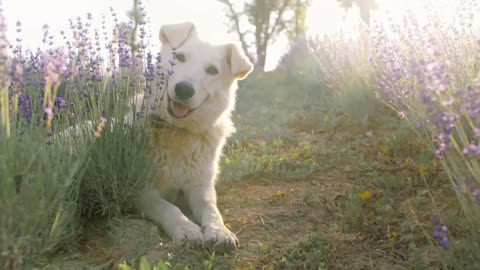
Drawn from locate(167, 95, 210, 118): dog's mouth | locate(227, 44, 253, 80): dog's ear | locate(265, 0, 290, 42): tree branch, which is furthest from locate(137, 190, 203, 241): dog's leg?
locate(265, 0, 290, 42): tree branch

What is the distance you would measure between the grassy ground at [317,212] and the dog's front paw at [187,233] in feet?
0.23

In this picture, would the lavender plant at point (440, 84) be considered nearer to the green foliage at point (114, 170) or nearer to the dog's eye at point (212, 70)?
the dog's eye at point (212, 70)

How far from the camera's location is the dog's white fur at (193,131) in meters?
3.17

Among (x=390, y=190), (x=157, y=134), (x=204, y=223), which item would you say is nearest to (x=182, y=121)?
(x=157, y=134)

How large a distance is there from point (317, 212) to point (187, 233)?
1.15 metres

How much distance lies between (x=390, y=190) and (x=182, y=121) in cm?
171

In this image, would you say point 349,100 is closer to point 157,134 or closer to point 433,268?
point 157,134

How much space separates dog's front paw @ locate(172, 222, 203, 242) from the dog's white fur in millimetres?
58

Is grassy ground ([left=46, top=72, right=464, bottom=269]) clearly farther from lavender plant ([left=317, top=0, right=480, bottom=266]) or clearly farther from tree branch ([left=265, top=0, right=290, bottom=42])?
tree branch ([left=265, top=0, right=290, bottom=42])

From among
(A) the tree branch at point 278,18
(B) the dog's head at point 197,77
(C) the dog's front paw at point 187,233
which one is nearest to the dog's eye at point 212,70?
(B) the dog's head at point 197,77

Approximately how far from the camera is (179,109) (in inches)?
133

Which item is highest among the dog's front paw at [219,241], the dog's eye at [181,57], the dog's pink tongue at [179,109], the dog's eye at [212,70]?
the dog's eye at [181,57]

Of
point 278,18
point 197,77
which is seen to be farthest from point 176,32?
point 278,18

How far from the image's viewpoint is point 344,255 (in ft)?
8.91
